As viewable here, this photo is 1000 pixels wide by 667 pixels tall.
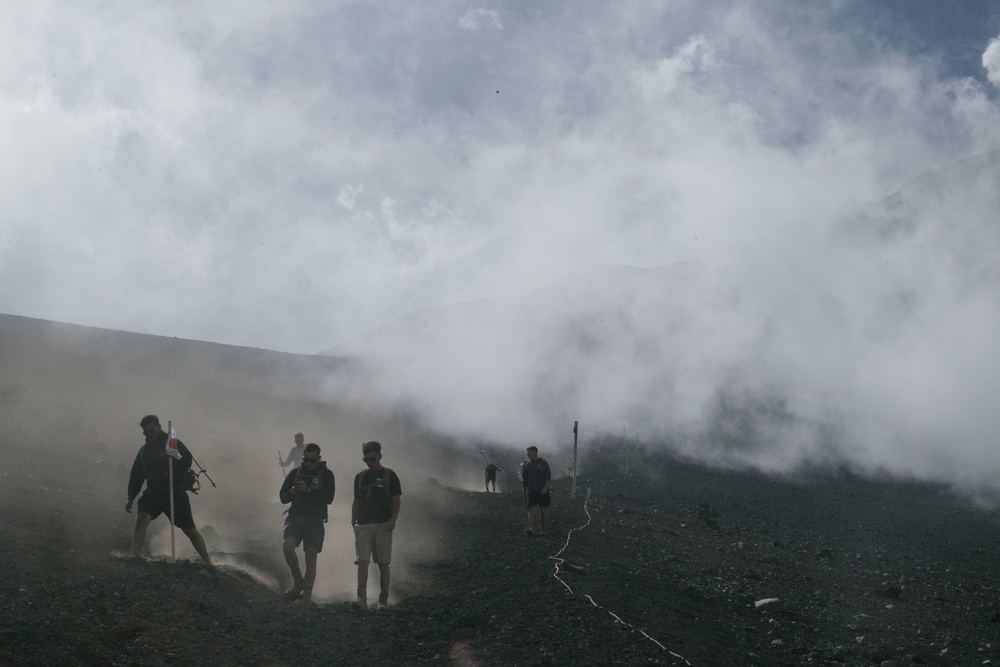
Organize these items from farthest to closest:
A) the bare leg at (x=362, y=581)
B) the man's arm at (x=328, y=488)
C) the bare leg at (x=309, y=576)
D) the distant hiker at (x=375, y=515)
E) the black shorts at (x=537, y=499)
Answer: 1. the black shorts at (x=537, y=499)
2. the man's arm at (x=328, y=488)
3. the distant hiker at (x=375, y=515)
4. the bare leg at (x=309, y=576)
5. the bare leg at (x=362, y=581)

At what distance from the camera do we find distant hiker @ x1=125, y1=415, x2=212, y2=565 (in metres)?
8.62

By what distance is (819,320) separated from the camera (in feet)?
224

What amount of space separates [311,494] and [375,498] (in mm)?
775

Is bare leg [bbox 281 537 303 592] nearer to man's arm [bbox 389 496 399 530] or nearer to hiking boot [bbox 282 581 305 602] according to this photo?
hiking boot [bbox 282 581 305 602]

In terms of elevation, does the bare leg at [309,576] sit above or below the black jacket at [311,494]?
below

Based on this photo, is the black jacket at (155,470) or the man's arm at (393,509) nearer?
the man's arm at (393,509)

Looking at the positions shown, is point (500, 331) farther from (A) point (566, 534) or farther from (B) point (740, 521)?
(A) point (566, 534)

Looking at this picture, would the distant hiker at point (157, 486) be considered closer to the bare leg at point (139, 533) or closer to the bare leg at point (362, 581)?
the bare leg at point (139, 533)

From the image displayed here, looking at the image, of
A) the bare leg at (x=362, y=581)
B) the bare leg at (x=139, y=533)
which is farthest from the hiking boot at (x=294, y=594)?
the bare leg at (x=139, y=533)

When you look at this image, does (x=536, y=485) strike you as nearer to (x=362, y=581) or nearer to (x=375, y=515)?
(x=375, y=515)

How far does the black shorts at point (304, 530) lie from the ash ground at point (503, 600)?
28.2 inches

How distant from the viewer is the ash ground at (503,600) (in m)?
6.49

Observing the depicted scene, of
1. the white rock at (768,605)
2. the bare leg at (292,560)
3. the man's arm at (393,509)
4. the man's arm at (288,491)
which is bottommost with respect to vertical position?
the white rock at (768,605)

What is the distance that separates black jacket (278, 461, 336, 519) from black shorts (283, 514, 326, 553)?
7 centimetres
